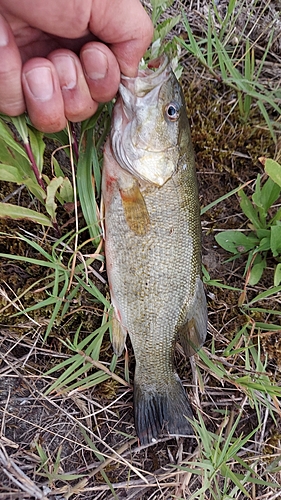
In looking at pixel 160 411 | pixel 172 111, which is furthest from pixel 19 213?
pixel 160 411

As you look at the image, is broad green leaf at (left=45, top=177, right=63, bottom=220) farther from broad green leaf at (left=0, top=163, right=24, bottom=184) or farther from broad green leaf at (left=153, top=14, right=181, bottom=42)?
broad green leaf at (left=153, top=14, right=181, bottom=42)

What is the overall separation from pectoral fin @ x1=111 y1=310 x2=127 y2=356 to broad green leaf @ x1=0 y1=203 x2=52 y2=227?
0.69 m

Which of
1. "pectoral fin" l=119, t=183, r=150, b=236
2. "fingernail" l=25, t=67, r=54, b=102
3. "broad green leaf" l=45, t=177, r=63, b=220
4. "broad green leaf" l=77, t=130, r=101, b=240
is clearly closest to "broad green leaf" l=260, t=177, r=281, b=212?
"pectoral fin" l=119, t=183, r=150, b=236

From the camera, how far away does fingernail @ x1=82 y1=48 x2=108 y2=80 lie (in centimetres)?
186

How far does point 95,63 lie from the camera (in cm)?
188

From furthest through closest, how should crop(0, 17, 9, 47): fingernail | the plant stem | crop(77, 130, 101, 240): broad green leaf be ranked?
crop(77, 130, 101, 240): broad green leaf < the plant stem < crop(0, 17, 9, 47): fingernail

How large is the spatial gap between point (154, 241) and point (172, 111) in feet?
2.32

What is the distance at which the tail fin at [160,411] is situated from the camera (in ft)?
7.77

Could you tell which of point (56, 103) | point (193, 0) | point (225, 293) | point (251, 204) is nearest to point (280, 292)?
point (225, 293)

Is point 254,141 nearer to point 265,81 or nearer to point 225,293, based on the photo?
point 265,81

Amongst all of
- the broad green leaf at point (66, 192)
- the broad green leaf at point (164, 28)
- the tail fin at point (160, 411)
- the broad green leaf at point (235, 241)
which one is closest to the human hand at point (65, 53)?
the broad green leaf at point (66, 192)

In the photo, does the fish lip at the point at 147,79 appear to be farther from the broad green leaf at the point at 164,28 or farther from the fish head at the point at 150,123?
the broad green leaf at the point at 164,28

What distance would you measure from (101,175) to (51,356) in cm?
112

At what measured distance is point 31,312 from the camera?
242 centimetres
